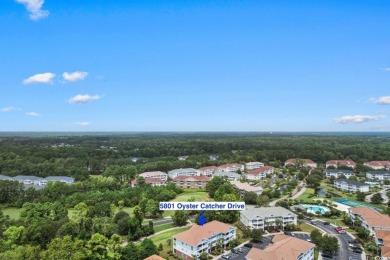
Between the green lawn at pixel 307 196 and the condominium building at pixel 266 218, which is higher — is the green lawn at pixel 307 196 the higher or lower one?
the lower one

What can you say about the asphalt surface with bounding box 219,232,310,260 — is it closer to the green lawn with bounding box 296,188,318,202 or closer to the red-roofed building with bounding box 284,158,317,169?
the green lawn with bounding box 296,188,318,202

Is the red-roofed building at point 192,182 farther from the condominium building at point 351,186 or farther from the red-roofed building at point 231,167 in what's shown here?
the condominium building at point 351,186

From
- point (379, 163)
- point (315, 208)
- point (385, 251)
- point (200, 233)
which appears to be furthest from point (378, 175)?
point (200, 233)

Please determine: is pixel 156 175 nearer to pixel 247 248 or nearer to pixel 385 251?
pixel 247 248

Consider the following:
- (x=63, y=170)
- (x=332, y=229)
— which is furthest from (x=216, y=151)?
(x=332, y=229)

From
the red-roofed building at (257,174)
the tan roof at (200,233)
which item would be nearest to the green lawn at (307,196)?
the red-roofed building at (257,174)

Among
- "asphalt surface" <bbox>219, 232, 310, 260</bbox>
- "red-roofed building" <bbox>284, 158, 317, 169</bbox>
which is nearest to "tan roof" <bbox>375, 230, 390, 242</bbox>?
"asphalt surface" <bbox>219, 232, 310, 260</bbox>
